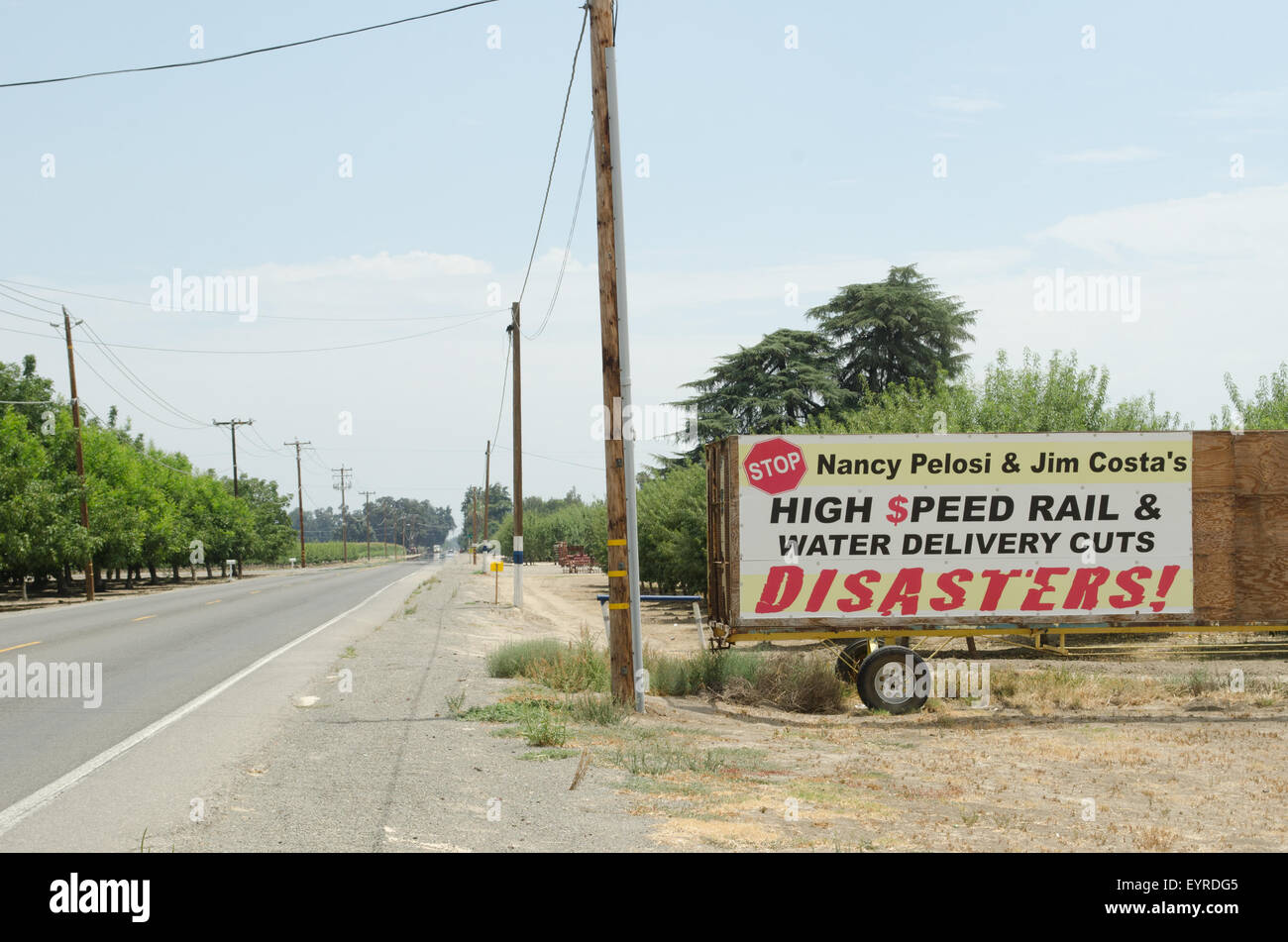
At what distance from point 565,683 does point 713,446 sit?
4007 millimetres

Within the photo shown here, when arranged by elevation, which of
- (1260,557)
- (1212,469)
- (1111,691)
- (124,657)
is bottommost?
(1111,691)

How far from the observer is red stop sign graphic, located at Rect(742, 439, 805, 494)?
1482 cm

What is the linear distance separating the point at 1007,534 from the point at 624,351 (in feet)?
19.9

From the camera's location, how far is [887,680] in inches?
579

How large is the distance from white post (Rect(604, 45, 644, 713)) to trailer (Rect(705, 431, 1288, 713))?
1.99 m

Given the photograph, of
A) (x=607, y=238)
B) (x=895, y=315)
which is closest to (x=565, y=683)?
(x=607, y=238)

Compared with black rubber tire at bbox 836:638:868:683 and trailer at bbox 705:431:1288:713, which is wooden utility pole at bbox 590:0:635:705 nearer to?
trailer at bbox 705:431:1288:713

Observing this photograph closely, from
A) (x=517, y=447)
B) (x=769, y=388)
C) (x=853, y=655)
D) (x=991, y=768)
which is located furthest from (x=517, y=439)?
(x=991, y=768)

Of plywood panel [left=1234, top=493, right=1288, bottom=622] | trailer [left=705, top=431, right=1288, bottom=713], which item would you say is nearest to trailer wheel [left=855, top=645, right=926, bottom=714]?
trailer [left=705, top=431, right=1288, bottom=713]

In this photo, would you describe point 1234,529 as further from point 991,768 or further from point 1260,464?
point 991,768

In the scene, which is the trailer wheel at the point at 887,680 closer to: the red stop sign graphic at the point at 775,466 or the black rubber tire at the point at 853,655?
the black rubber tire at the point at 853,655

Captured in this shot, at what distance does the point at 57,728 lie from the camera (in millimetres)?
10977

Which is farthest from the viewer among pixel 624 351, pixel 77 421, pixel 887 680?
pixel 77 421

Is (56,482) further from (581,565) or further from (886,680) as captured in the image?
(581,565)
